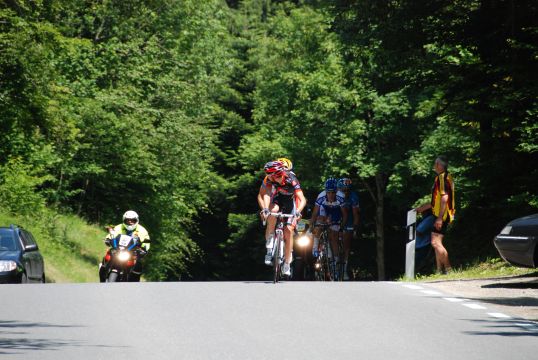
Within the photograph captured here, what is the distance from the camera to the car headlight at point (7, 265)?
22938 mm

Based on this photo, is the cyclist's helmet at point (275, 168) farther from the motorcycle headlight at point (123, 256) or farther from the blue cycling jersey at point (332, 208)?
the motorcycle headlight at point (123, 256)

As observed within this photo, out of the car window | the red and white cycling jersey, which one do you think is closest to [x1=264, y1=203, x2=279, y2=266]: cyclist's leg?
the red and white cycling jersey

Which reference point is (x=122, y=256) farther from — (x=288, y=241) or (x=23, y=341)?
(x=23, y=341)

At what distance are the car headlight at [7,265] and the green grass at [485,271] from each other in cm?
719

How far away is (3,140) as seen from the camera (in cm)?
3350

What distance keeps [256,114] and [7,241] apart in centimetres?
4260

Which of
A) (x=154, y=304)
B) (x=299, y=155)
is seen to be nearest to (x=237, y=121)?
(x=299, y=155)

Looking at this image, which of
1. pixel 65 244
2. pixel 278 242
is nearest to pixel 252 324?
pixel 278 242

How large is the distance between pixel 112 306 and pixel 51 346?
3969 mm

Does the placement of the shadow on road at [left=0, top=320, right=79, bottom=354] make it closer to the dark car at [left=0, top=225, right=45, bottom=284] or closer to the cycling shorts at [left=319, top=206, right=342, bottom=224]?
the cycling shorts at [left=319, top=206, right=342, bottom=224]

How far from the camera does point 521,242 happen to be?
57.6ft

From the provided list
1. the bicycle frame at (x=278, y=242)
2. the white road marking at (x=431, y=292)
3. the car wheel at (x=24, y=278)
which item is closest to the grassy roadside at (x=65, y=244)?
the car wheel at (x=24, y=278)

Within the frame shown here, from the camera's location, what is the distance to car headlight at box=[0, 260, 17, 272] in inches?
903

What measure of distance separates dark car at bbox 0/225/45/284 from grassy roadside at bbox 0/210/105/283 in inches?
317
